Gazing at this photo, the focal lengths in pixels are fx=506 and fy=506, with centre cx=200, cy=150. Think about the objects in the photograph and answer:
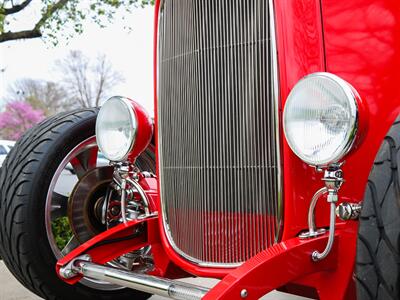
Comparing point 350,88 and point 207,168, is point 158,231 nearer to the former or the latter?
point 207,168

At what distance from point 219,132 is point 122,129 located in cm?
54

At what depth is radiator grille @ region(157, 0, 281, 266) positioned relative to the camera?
173 cm

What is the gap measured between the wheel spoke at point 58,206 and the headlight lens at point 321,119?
156 centimetres

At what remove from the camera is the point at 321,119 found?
1478mm

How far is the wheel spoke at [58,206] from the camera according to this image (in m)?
2.66

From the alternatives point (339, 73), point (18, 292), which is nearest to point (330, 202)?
point (339, 73)

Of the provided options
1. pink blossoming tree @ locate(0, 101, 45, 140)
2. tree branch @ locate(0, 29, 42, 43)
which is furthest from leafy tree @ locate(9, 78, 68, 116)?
tree branch @ locate(0, 29, 42, 43)

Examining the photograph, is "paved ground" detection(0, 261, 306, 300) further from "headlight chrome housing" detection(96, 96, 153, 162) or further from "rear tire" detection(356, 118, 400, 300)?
"rear tire" detection(356, 118, 400, 300)

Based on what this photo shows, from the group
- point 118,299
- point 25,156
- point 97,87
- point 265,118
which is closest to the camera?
point 265,118

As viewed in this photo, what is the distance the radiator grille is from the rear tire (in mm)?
412

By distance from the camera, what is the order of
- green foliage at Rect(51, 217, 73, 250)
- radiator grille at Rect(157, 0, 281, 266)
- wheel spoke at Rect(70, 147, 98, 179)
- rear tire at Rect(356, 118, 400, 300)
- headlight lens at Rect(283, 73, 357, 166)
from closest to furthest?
rear tire at Rect(356, 118, 400, 300)
headlight lens at Rect(283, 73, 357, 166)
radiator grille at Rect(157, 0, 281, 266)
wheel spoke at Rect(70, 147, 98, 179)
green foliage at Rect(51, 217, 73, 250)

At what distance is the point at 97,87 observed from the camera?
104 feet

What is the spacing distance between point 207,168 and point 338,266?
1.93ft

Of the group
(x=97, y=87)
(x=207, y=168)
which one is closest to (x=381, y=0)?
(x=207, y=168)
